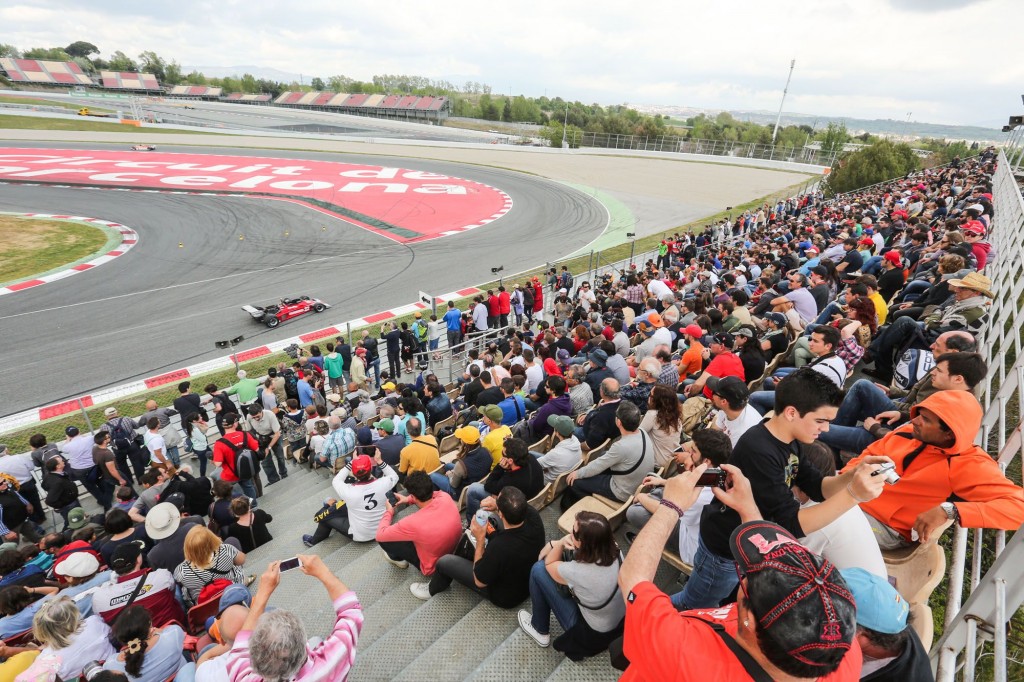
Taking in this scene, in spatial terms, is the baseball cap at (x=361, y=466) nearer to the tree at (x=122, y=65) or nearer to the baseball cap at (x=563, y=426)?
the baseball cap at (x=563, y=426)

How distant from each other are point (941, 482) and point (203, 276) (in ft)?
71.1

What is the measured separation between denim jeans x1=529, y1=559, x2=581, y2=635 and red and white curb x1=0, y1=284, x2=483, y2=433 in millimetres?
9065

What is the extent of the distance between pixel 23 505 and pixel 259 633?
726 centimetres

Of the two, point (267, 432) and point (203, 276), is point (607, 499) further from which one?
point (203, 276)

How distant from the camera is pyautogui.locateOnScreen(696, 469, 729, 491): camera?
8.30 feet

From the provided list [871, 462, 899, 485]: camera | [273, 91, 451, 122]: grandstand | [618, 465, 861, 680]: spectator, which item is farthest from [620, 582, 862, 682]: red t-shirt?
[273, 91, 451, 122]: grandstand

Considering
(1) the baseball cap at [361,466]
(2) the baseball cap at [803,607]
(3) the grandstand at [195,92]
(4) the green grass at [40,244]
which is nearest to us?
(2) the baseball cap at [803,607]

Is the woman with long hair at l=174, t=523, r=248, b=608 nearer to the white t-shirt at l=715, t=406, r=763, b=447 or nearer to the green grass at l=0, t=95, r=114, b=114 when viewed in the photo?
the white t-shirt at l=715, t=406, r=763, b=447

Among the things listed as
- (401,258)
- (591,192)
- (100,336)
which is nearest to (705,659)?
(100,336)

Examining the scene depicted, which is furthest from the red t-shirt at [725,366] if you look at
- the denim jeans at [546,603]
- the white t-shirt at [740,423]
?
the denim jeans at [546,603]

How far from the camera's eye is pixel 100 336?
1383 cm

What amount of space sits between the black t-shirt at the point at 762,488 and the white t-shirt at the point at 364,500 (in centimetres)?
341

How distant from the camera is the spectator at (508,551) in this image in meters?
3.69

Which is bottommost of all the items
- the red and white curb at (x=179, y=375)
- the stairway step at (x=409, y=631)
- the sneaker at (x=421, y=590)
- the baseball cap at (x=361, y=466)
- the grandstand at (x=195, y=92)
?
the red and white curb at (x=179, y=375)
